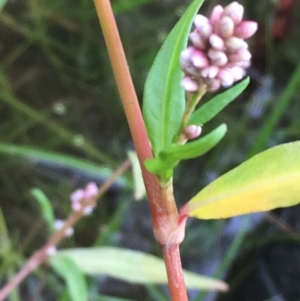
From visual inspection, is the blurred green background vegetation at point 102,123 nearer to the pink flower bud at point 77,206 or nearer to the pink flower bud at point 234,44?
the pink flower bud at point 77,206

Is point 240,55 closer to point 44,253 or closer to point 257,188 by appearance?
point 257,188

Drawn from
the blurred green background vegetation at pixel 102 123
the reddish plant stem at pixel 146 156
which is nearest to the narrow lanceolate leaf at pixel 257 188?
the reddish plant stem at pixel 146 156

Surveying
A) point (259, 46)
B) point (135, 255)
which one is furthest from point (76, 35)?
point (135, 255)

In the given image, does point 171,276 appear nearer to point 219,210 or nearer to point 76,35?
point 219,210

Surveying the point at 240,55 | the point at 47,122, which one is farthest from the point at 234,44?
the point at 47,122

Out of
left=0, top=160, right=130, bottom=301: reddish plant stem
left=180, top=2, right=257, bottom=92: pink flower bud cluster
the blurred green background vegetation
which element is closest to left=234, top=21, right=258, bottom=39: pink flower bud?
left=180, top=2, right=257, bottom=92: pink flower bud cluster
